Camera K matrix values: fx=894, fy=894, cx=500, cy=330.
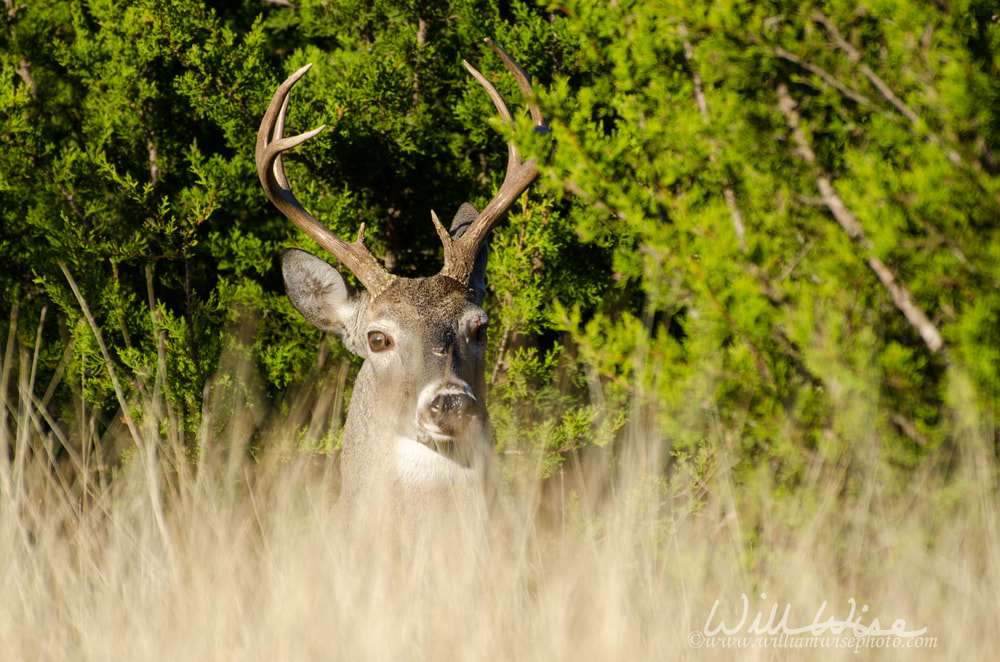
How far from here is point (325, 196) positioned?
217 inches

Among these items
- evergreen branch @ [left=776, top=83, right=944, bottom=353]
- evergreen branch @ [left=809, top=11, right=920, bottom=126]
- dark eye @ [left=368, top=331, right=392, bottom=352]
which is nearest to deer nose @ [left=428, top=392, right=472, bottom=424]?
dark eye @ [left=368, top=331, right=392, bottom=352]

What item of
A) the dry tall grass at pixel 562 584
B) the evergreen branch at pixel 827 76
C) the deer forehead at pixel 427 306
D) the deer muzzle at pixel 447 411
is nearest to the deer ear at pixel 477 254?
the deer forehead at pixel 427 306

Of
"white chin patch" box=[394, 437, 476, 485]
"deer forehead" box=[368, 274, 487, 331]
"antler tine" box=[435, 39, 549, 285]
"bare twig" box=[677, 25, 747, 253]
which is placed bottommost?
"white chin patch" box=[394, 437, 476, 485]

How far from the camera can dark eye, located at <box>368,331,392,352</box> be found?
13.4 feet

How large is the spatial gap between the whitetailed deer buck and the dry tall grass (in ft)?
0.93

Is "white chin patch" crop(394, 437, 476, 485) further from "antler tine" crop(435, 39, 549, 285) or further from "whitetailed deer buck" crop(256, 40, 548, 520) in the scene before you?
"antler tine" crop(435, 39, 549, 285)

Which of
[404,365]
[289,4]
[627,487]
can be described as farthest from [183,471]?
[289,4]

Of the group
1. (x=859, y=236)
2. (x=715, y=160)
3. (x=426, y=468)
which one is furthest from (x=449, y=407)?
(x=859, y=236)

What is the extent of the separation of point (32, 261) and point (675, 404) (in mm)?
3937

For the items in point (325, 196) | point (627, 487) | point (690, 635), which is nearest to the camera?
point (690, 635)

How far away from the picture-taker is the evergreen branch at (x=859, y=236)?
9.53ft

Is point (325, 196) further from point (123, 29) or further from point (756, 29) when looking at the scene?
point (756, 29)

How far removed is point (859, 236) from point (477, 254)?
194 centimetres

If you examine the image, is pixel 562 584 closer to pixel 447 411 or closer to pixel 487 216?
pixel 447 411
